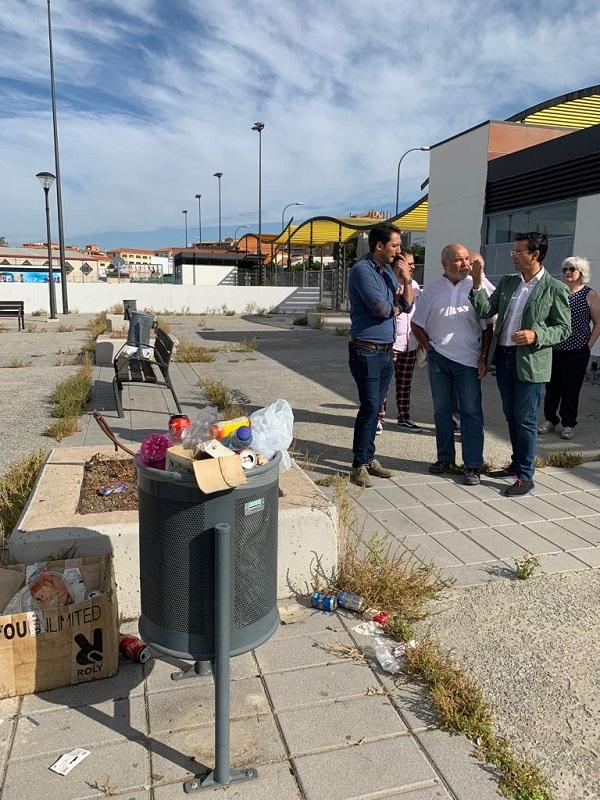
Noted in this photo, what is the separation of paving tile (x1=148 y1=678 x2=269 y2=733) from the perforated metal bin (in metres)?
0.42

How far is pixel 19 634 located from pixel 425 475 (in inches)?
143

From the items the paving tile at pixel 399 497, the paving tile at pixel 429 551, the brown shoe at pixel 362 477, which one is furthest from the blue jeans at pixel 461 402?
the paving tile at pixel 429 551

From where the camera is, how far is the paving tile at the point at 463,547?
12.8 ft

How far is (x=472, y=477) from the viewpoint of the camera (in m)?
5.21

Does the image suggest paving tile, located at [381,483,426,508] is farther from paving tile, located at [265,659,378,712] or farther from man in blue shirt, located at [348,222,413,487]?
paving tile, located at [265,659,378,712]

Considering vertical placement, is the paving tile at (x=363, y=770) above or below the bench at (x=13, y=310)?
below

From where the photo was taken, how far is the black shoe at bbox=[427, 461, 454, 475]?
5.50 meters

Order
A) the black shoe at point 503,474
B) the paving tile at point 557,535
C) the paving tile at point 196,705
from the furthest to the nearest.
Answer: the black shoe at point 503,474
the paving tile at point 557,535
the paving tile at point 196,705

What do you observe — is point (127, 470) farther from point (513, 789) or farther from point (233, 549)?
point (513, 789)

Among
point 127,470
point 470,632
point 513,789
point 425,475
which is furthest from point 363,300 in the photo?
point 513,789

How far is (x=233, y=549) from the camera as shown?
2.16m

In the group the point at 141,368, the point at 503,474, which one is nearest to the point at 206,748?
the point at 503,474

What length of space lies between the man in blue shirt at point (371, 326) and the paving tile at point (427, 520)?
56 centimetres

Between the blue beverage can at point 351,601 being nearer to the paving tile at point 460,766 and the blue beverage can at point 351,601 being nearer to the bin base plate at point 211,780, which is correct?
the paving tile at point 460,766
